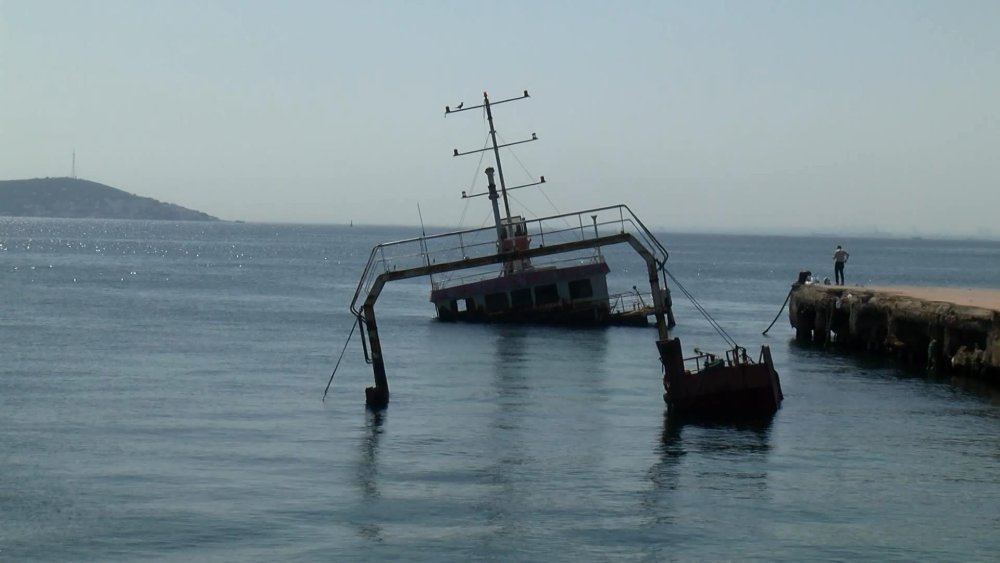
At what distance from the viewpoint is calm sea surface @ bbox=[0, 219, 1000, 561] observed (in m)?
21.4

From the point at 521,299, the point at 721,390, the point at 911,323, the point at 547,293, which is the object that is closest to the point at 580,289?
the point at 547,293

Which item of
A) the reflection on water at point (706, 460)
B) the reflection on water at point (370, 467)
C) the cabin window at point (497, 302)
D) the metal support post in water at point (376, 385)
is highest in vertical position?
the cabin window at point (497, 302)

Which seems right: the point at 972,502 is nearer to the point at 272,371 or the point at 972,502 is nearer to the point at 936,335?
the point at 936,335

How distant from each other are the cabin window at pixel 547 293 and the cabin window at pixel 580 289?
0.72 m

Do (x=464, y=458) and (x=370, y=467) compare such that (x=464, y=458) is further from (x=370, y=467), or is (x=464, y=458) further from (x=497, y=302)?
(x=497, y=302)

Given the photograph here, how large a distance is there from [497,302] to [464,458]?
32.7 metres

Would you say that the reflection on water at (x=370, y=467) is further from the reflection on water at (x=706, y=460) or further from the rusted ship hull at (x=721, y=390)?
the rusted ship hull at (x=721, y=390)

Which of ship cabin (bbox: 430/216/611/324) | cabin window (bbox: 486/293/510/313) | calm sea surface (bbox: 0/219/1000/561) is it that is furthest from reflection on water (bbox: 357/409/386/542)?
cabin window (bbox: 486/293/510/313)

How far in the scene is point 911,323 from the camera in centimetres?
4628

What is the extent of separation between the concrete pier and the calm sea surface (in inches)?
46.1

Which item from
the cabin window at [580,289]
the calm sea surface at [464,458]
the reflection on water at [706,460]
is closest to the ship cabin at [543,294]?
the cabin window at [580,289]

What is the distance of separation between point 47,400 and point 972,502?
24150mm

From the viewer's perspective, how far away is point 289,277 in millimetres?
107375

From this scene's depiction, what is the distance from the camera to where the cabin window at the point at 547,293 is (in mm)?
59906
